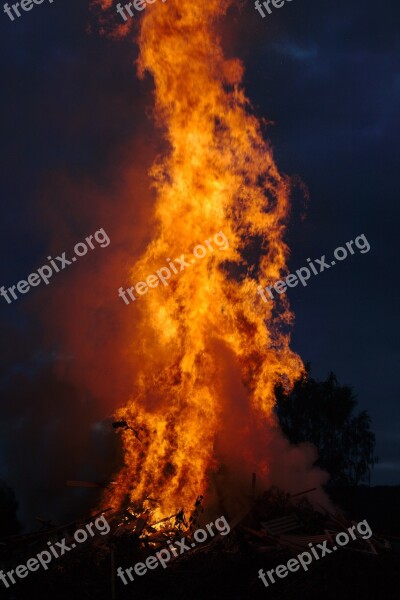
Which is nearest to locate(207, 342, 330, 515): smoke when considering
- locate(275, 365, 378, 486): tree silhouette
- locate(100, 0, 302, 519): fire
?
locate(100, 0, 302, 519): fire

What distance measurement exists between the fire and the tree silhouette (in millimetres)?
13958

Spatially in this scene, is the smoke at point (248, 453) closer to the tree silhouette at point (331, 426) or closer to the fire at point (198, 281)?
the fire at point (198, 281)

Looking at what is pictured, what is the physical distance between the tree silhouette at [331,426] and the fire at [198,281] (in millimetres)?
13958

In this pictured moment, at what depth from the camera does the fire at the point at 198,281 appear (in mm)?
18828

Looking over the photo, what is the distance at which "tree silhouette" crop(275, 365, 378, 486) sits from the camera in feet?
111

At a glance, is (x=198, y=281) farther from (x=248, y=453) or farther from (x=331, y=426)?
(x=331, y=426)

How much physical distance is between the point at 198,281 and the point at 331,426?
18326 mm

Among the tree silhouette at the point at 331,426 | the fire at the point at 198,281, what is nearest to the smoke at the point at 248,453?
the fire at the point at 198,281

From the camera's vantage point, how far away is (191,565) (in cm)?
1310

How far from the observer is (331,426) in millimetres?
34375

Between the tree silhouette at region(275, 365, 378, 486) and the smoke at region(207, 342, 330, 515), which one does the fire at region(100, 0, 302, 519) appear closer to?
the smoke at region(207, 342, 330, 515)

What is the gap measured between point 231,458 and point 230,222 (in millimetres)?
8399

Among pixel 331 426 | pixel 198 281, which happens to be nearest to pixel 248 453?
pixel 198 281

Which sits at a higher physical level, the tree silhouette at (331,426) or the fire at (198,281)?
the fire at (198,281)
